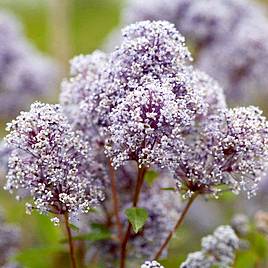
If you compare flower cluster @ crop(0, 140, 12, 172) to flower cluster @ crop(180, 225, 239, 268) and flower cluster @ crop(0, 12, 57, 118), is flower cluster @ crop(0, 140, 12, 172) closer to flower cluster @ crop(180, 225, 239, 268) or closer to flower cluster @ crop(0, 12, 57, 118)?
flower cluster @ crop(180, 225, 239, 268)

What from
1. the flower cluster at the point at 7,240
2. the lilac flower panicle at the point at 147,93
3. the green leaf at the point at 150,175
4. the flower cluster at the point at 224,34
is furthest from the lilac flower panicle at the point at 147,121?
the flower cluster at the point at 224,34

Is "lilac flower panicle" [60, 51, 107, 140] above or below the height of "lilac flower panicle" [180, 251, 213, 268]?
above

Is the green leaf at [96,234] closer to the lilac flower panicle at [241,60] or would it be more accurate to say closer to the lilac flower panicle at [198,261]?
the lilac flower panicle at [198,261]

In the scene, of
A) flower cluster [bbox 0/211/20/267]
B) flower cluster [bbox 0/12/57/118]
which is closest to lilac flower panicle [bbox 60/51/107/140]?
flower cluster [bbox 0/211/20/267]

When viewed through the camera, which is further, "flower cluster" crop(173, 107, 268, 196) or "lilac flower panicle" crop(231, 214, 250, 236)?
"lilac flower panicle" crop(231, 214, 250, 236)

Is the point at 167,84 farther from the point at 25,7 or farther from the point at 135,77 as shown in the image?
the point at 25,7

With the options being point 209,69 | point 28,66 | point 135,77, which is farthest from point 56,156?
point 28,66
